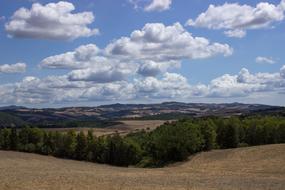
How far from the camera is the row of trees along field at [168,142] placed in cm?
10281

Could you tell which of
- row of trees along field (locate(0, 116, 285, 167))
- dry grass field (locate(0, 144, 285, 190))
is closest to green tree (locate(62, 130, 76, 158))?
row of trees along field (locate(0, 116, 285, 167))

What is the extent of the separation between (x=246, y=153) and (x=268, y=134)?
28.3 meters

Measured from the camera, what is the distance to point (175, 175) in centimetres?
5862

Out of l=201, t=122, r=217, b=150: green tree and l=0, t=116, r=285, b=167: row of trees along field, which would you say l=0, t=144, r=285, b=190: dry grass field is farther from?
l=201, t=122, r=217, b=150: green tree

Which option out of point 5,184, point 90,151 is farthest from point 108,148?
point 5,184

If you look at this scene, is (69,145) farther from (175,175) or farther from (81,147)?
(175,175)

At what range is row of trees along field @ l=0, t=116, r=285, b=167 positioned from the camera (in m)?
103

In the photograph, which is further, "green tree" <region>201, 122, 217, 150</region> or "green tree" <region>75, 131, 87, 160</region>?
"green tree" <region>75, 131, 87, 160</region>

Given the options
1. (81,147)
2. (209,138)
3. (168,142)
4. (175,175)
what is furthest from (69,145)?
(175,175)

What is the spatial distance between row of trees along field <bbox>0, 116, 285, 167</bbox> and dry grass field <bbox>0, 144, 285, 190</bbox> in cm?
614

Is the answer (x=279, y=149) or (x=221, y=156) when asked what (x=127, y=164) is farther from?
(x=279, y=149)

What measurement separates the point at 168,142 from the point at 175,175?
43.7 meters

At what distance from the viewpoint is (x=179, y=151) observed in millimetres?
100375

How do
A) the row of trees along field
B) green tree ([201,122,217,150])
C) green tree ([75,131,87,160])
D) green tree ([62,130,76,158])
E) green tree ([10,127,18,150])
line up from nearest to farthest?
1. the row of trees along field
2. green tree ([201,122,217,150])
3. green tree ([75,131,87,160])
4. green tree ([62,130,76,158])
5. green tree ([10,127,18,150])
